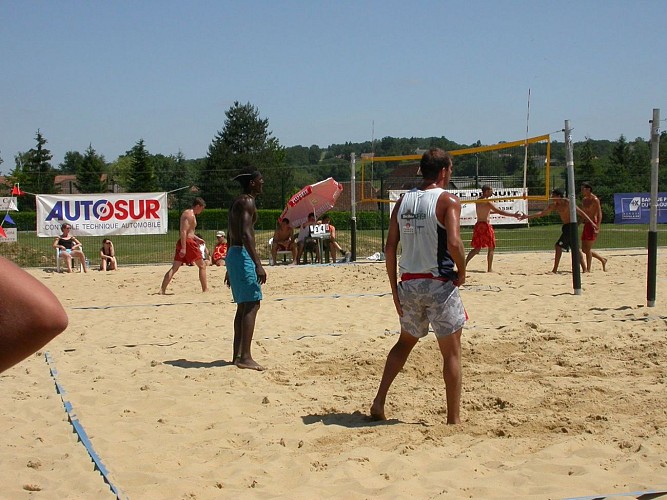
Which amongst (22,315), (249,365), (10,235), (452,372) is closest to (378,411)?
(452,372)

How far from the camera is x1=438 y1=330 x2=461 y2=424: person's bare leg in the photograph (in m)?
4.75

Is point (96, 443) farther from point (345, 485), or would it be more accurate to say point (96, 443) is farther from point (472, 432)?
point (472, 432)

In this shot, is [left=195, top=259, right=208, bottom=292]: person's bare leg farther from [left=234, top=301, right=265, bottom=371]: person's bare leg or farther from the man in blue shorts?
[left=234, top=301, right=265, bottom=371]: person's bare leg

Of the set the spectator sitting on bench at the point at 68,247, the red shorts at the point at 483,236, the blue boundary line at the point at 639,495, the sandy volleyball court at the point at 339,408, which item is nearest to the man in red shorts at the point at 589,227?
the red shorts at the point at 483,236

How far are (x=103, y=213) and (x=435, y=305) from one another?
50.8ft

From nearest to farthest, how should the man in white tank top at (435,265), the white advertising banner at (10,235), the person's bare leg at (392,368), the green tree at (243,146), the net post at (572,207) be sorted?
the man in white tank top at (435,265)
the person's bare leg at (392,368)
the net post at (572,207)
the white advertising banner at (10,235)
the green tree at (243,146)

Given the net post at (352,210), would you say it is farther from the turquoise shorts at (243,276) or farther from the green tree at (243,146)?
the green tree at (243,146)

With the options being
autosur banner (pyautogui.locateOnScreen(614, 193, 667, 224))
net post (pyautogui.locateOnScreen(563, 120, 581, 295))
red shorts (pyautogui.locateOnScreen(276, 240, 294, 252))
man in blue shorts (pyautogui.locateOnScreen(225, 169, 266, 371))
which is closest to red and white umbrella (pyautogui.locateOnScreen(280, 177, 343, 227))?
red shorts (pyautogui.locateOnScreen(276, 240, 294, 252))

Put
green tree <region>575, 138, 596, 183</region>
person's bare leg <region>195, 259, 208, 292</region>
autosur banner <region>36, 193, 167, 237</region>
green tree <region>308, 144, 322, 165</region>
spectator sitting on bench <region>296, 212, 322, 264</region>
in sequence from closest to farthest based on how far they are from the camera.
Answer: person's bare leg <region>195, 259, 208, 292</region> < spectator sitting on bench <region>296, 212, 322, 264</region> < autosur banner <region>36, 193, 167, 237</region> < green tree <region>575, 138, 596, 183</region> < green tree <region>308, 144, 322, 165</region>

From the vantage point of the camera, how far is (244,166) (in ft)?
95.2

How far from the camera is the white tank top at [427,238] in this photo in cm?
473

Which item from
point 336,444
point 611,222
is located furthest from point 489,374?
point 611,222

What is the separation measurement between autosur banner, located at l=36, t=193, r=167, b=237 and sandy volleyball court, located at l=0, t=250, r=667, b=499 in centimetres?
959

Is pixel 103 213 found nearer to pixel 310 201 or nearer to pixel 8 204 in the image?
pixel 8 204
